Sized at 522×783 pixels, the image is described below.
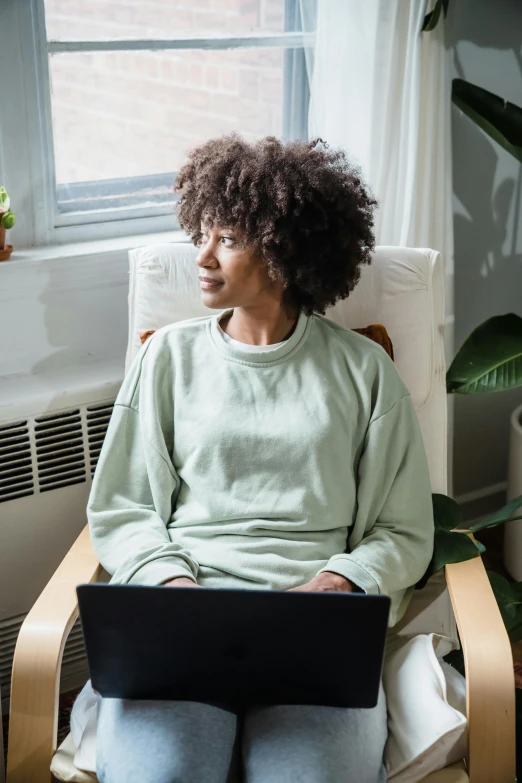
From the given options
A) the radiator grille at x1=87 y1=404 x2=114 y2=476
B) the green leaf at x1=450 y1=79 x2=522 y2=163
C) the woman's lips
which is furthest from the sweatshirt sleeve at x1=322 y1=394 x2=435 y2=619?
the green leaf at x1=450 y1=79 x2=522 y2=163

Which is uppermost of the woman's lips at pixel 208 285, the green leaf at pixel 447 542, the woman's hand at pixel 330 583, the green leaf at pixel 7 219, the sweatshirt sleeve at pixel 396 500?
the green leaf at pixel 7 219

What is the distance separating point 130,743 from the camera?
1153 mm

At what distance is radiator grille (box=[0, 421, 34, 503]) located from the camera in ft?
5.62

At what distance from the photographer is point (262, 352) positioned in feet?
4.69

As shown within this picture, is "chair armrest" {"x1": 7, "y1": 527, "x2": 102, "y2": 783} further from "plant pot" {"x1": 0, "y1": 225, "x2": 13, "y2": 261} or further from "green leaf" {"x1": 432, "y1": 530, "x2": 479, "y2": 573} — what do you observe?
"plant pot" {"x1": 0, "y1": 225, "x2": 13, "y2": 261}

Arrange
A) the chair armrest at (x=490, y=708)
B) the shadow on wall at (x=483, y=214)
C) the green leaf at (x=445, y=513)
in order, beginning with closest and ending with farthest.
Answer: the chair armrest at (x=490, y=708)
the green leaf at (x=445, y=513)
the shadow on wall at (x=483, y=214)

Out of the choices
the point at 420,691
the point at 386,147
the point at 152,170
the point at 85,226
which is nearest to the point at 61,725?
the point at 420,691

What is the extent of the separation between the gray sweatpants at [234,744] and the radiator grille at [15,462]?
62 centimetres

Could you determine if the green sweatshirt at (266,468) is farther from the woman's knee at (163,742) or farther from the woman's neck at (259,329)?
the woman's knee at (163,742)

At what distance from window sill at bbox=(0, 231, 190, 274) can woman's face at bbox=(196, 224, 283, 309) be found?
0.38m

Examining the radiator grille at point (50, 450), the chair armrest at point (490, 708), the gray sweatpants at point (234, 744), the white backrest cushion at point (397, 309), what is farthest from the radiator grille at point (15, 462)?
the chair armrest at point (490, 708)

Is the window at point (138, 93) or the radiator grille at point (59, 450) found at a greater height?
the window at point (138, 93)

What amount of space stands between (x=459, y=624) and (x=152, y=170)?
1.26 metres

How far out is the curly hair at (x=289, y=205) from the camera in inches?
52.6
